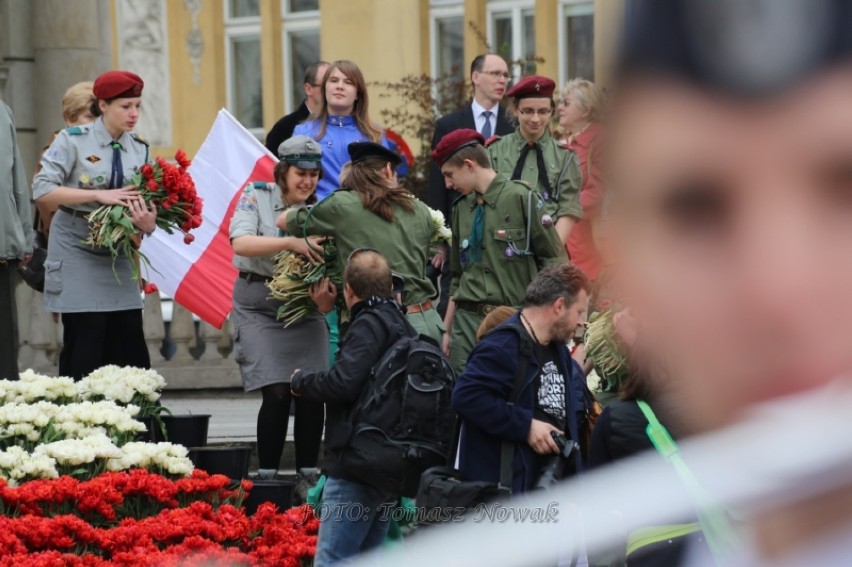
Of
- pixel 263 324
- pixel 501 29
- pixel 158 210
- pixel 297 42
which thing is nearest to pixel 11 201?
pixel 158 210

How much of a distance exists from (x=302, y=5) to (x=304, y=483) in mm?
15640

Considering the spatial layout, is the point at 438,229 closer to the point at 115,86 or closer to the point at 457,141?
the point at 457,141

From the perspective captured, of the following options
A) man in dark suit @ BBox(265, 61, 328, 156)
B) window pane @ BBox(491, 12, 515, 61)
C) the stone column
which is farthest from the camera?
window pane @ BBox(491, 12, 515, 61)

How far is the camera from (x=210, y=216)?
1025 centimetres

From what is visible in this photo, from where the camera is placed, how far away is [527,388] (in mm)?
6270

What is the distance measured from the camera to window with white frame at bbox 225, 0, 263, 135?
2300cm

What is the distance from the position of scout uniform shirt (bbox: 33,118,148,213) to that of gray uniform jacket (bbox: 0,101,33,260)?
1.25 feet

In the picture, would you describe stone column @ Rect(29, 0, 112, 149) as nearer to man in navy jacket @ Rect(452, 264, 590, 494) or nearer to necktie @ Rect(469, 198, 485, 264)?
necktie @ Rect(469, 198, 485, 264)

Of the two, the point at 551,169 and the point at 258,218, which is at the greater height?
the point at 551,169

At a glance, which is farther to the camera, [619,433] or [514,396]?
[514,396]

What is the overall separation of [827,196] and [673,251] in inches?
2.7

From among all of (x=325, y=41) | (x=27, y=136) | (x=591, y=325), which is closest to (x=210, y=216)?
(x=27, y=136)

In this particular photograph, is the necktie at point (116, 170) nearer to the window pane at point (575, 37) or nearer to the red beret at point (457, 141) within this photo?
the red beret at point (457, 141)

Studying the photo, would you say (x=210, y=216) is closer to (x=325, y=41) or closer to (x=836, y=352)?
(x=836, y=352)
